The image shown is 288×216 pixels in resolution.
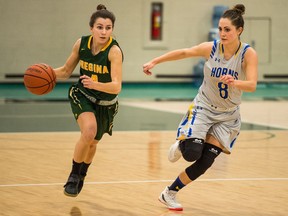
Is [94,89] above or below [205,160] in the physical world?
above

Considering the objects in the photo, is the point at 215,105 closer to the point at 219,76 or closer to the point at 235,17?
the point at 219,76

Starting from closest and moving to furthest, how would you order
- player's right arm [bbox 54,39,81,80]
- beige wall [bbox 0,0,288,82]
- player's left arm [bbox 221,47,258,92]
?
player's left arm [bbox 221,47,258,92], player's right arm [bbox 54,39,81,80], beige wall [bbox 0,0,288,82]

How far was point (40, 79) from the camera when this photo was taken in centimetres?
563

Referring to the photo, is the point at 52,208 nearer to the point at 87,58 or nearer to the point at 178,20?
the point at 87,58

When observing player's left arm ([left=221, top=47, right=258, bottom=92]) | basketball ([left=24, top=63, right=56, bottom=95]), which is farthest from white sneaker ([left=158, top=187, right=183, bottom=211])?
basketball ([left=24, top=63, right=56, bottom=95])

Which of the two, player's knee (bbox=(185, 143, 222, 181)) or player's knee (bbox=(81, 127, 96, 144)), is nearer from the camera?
player's knee (bbox=(185, 143, 222, 181))

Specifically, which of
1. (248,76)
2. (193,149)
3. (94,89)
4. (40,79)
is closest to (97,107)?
(94,89)

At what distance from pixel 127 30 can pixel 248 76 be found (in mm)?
13282

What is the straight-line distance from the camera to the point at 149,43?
723 inches

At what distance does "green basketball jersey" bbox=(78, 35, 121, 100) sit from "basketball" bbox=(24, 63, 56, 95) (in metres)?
0.26

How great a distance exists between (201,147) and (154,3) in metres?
13.5

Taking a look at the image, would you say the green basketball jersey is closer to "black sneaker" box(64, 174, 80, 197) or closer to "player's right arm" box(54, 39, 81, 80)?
"player's right arm" box(54, 39, 81, 80)

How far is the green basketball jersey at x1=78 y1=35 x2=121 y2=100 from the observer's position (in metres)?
5.50

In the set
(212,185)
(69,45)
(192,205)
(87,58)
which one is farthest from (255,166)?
(69,45)
